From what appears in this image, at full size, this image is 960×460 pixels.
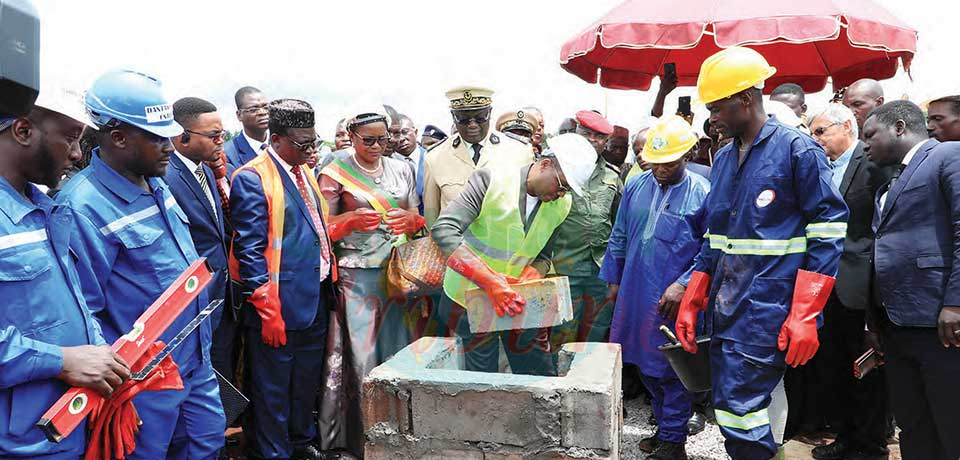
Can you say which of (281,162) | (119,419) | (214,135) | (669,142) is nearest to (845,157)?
(669,142)

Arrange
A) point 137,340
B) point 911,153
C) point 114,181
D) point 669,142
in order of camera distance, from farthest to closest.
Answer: point 669,142 → point 911,153 → point 114,181 → point 137,340

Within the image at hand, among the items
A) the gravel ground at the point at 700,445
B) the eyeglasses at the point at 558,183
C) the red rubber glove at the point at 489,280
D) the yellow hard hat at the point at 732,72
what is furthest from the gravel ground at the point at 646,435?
the yellow hard hat at the point at 732,72

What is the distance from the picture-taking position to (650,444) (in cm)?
413

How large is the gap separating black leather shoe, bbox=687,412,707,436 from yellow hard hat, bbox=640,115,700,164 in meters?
1.86

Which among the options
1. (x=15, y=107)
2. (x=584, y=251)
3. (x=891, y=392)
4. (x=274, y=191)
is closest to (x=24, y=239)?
(x=15, y=107)

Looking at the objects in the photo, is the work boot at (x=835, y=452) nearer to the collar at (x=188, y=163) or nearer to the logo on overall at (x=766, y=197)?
the logo on overall at (x=766, y=197)

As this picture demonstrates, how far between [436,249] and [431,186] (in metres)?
0.65

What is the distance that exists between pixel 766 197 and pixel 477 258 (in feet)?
4.72

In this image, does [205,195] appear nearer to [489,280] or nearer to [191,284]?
[191,284]

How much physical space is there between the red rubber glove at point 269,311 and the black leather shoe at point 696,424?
2.78m

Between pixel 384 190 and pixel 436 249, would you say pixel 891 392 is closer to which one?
pixel 436 249

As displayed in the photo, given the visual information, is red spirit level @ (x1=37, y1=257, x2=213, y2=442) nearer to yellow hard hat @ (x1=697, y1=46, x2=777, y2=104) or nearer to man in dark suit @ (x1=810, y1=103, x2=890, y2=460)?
yellow hard hat @ (x1=697, y1=46, x2=777, y2=104)

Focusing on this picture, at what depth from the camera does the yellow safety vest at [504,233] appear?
3.59 meters

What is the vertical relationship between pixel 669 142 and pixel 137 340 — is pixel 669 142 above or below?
above
